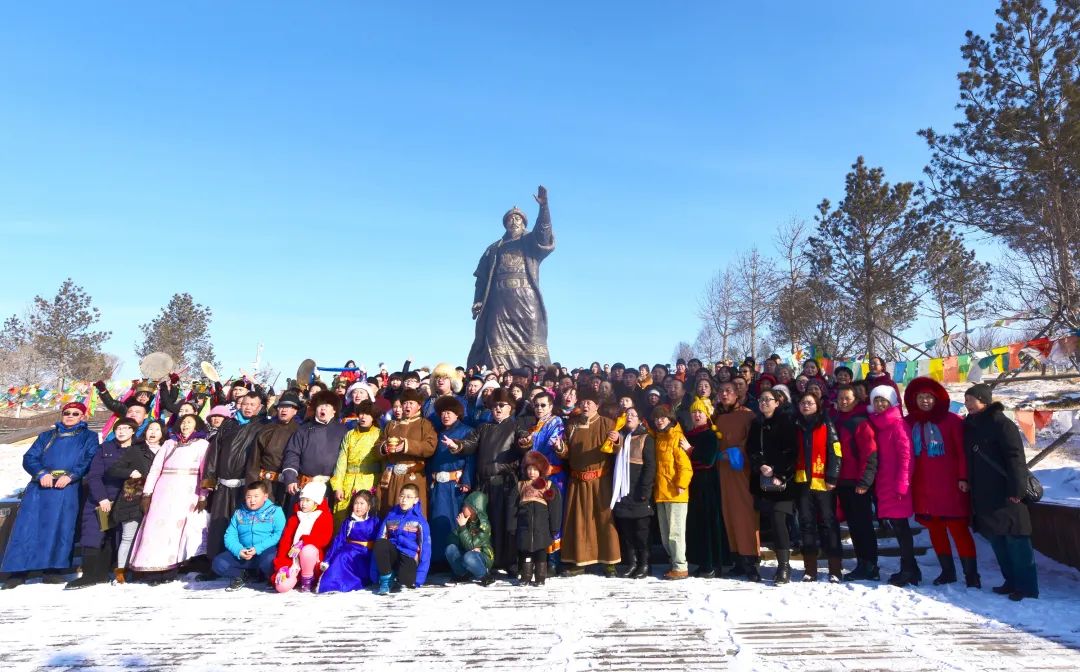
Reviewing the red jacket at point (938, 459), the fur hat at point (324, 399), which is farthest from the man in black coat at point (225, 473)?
the red jacket at point (938, 459)

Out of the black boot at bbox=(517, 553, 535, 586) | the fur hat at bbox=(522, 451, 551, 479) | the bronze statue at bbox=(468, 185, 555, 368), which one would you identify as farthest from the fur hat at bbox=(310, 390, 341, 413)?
the bronze statue at bbox=(468, 185, 555, 368)

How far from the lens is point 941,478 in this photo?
5.73 meters

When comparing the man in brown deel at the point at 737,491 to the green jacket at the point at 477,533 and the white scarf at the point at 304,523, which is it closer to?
the green jacket at the point at 477,533

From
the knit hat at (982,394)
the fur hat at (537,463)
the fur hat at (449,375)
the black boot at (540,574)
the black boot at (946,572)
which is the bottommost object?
the black boot at (540,574)

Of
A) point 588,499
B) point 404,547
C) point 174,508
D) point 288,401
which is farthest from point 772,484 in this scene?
point 174,508

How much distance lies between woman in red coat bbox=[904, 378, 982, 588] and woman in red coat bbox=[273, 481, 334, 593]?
5.53 meters

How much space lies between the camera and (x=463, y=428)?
6.68m

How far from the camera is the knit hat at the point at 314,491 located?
247 inches

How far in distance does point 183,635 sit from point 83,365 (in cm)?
4510

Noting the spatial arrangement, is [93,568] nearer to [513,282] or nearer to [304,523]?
[304,523]

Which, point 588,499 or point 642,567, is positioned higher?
point 588,499

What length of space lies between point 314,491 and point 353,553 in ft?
2.65

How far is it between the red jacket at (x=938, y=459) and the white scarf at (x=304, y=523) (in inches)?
222

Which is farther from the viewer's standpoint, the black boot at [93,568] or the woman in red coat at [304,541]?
the black boot at [93,568]
